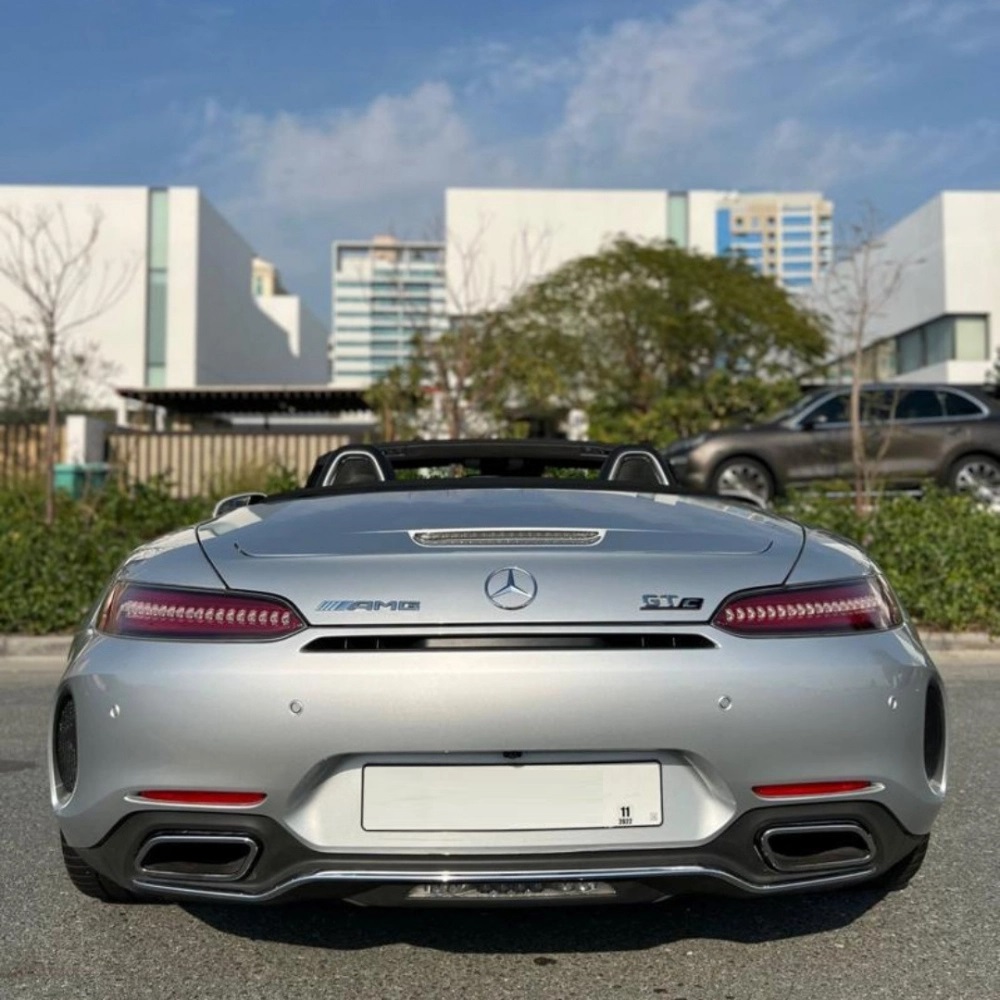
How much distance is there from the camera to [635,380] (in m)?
26.7

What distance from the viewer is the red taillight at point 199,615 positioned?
228cm

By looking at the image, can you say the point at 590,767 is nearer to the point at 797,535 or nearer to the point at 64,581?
the point at 797,535

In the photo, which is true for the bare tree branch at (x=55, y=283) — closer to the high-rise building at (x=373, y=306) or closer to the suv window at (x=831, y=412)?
the high-rise building at (x=373, y=306)

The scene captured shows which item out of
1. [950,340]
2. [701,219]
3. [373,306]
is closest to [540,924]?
[950,340]

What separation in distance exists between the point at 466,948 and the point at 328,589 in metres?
1.01

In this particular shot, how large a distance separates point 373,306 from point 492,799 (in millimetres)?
54483

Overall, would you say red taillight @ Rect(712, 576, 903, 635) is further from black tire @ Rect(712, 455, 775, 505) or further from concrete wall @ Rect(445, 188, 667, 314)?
concrete wall @ Rect(445, 188, 667, 314)

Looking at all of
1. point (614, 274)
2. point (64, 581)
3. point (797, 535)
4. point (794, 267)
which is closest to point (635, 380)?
point (614, 274)

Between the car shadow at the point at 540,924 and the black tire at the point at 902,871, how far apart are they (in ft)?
0.59

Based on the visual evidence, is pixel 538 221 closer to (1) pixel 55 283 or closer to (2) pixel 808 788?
(1) pixel 55 283

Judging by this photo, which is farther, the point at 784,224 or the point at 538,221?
the point at 784,224

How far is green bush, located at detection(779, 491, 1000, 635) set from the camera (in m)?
8.69

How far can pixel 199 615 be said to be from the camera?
234cm

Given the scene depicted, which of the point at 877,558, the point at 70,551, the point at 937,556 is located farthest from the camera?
the point at 70,551
